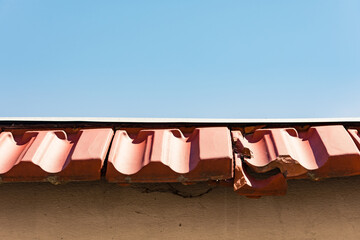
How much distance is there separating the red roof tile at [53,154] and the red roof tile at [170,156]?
0.09m

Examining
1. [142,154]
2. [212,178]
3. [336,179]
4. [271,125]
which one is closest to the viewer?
[212,178]

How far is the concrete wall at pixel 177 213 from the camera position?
2139 mm

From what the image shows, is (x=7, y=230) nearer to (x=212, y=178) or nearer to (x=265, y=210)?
(x=212, y=178)

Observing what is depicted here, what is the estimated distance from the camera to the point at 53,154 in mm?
2150

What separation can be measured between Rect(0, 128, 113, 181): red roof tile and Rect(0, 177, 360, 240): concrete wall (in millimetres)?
254

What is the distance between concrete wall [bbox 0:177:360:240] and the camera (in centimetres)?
214

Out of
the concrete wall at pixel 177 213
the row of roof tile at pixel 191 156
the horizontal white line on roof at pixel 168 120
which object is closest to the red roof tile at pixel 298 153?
the row of roof tile at pixel 191 156

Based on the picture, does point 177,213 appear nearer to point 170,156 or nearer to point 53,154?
point 170,156

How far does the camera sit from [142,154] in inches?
82.0

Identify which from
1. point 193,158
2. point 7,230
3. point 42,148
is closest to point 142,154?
point 193,158

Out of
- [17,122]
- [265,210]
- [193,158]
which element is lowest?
[265,210]

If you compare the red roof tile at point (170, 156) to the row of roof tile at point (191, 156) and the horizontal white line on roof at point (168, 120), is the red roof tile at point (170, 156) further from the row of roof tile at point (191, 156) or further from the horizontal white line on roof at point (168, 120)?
the horizontal white line on roof at point (168, 120)

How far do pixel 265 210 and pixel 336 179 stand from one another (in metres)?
0.49

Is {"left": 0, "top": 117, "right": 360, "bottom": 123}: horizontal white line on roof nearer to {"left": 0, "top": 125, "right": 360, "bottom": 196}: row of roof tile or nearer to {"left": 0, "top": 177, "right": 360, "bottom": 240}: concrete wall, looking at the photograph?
{"left": 0, "top": 125, "right": 360, "bottom": 196}: row of roof tile
